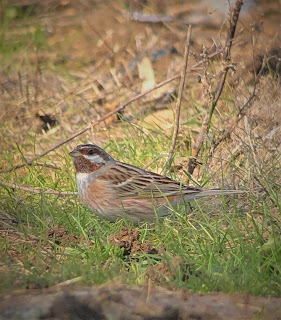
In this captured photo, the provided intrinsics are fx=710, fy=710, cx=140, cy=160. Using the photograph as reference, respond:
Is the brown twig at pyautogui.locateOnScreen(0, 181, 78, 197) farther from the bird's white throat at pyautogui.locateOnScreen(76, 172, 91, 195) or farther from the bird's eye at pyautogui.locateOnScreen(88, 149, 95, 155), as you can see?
the bird's eye at pyautogui.locateOnScreen(88, 149, 95, 155)

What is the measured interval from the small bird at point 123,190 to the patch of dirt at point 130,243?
1.84 ft

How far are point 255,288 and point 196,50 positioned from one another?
208 inches

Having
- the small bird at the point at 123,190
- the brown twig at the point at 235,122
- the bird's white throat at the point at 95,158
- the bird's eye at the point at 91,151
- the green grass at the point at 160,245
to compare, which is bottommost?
the green grass at the point at 160,245

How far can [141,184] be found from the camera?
20.4ft

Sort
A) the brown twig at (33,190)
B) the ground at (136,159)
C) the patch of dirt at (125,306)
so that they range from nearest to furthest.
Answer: the patch of dirt at (125,306) → the ground at (136,159) → the brown twig at (33,190)

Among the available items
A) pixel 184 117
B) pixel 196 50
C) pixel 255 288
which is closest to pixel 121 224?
pixel 255 288

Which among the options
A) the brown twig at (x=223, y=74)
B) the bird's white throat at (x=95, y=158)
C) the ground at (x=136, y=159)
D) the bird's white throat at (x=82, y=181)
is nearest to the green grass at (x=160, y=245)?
the ground at (x=136, y=159)

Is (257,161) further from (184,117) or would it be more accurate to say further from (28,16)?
(28,16)

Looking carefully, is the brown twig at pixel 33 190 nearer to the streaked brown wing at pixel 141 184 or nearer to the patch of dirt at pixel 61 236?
the streaked brown wing at pixel 141 184

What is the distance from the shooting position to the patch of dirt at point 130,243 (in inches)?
202

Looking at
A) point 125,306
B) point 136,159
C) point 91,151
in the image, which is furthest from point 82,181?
point 125,306

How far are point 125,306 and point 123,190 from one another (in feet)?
8.05

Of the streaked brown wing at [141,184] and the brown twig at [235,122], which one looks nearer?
the streaked brown wing at [141,184]

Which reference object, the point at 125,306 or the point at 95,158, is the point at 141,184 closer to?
the point at 95,158
